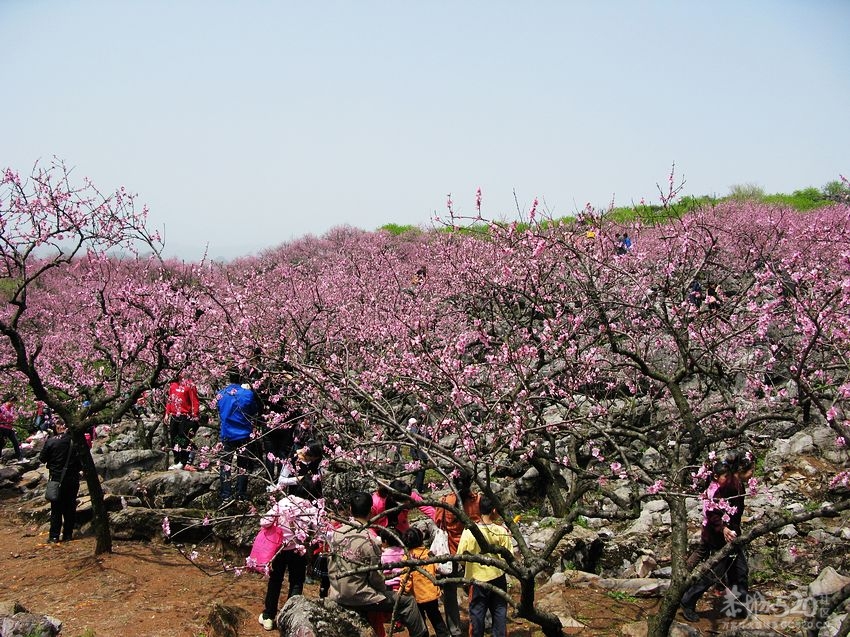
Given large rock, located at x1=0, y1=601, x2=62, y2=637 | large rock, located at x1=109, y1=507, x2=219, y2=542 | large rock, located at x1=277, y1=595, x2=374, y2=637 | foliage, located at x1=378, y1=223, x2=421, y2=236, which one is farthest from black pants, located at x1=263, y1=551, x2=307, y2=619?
foliage, located at x1=378, y1=223, x2=421, y2=236

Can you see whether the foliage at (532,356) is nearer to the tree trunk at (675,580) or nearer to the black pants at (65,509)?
the tree trunk at (675,580)

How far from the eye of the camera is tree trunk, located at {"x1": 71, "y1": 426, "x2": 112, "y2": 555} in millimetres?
9133

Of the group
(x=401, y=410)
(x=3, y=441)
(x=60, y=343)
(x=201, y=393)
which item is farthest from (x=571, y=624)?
(x=60, y=343)

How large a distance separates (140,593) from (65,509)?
3.09m

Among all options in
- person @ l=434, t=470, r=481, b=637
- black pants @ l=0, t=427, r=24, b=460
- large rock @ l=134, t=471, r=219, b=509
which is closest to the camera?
person @ l=434, t=470, r=481, b=637

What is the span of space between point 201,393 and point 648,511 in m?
11.2

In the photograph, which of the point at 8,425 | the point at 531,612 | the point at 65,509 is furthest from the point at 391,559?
the point at 8,425

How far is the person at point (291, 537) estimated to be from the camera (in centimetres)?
536

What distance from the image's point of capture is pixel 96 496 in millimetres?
9289

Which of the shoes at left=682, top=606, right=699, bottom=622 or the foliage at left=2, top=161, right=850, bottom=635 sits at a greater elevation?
the foliage at left=2, top=161, right=850, bottom=635

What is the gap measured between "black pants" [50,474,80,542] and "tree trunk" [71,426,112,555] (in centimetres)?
93

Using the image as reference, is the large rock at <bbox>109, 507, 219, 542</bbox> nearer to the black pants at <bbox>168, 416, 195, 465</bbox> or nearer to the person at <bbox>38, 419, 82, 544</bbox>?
the person at <bbox>38, 419, 82, 544</bbox>

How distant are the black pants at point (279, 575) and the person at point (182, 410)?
15.1 feet

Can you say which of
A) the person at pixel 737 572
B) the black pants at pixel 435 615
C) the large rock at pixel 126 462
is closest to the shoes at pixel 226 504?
the black pants at pixel 435 615
